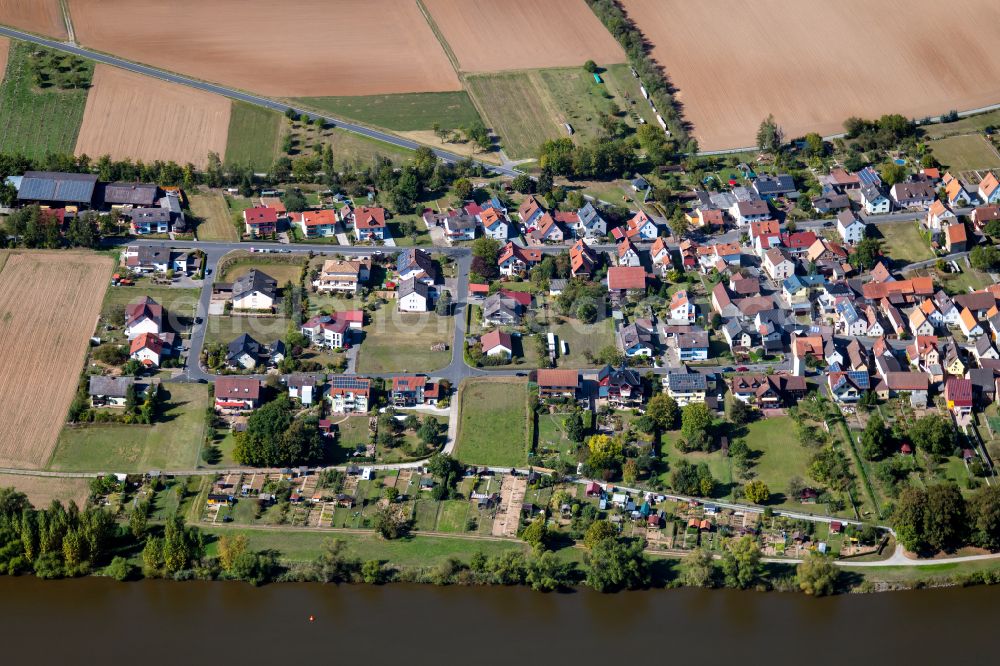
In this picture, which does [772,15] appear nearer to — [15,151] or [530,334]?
[530,334]

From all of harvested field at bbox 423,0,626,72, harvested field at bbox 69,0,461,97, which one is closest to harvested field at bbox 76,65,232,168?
harvested field at bbox 69,0,461,97

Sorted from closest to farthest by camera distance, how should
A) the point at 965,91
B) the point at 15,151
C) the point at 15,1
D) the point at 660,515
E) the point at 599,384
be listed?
1. the point at 660,515
2. the point at 599,384
3. the point at 15,151
4. the point at 965,91
5. the point at 15,1

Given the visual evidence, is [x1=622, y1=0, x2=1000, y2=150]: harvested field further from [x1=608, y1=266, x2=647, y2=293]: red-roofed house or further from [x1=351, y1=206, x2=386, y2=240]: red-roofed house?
[x1=351, y1=206, x2=386, y2=240]: red-roofed house

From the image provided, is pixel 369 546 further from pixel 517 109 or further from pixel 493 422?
pixel 517 109

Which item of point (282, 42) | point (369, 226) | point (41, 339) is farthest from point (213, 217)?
point (282, 42)

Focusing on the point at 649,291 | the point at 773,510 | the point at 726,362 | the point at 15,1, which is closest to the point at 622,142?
the point at 649,291

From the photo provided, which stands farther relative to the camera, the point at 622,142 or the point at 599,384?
the point at 622,142

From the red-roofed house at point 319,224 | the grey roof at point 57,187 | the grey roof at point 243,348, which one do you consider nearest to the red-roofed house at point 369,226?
the red-roofed house at point 319,224

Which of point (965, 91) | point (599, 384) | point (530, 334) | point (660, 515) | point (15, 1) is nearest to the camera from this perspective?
point (660, 515)
